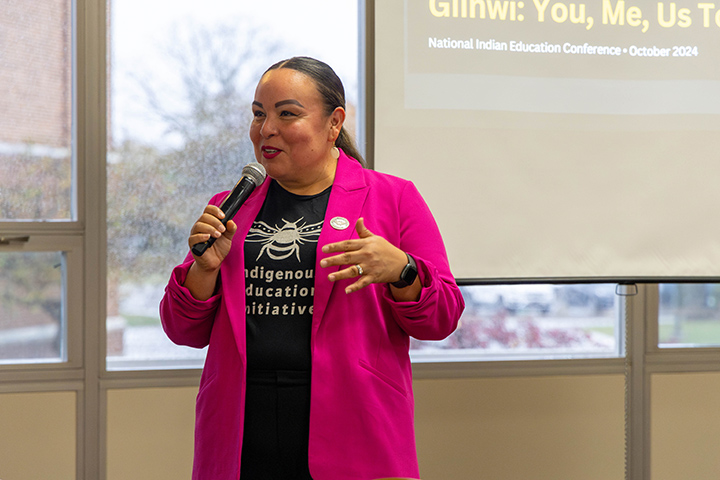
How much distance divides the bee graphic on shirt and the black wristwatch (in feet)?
0.69

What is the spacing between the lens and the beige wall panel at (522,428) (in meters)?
2.41

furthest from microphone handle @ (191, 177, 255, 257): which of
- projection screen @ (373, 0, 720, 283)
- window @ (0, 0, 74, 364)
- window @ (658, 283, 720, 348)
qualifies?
window @ (658, 283, 720, 348)

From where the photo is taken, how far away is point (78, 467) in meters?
2.23

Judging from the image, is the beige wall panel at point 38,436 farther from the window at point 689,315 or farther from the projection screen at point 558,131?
the window at point 689,315

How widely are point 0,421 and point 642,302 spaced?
247 cm

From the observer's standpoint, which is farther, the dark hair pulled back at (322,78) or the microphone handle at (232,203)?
the dark hair pulled back at (322,78)

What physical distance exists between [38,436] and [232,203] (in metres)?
1.49

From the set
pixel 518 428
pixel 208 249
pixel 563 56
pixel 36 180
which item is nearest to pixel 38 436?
pixel 36 180

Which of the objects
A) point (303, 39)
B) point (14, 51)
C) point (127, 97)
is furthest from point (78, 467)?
point (303, 39)

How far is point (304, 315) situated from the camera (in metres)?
1.29

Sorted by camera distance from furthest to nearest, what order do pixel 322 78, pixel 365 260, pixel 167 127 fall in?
1. pixel 167 127
2. pixel 322 78
3. pixel 365 260

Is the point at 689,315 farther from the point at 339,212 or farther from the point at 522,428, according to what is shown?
the point at 339,212

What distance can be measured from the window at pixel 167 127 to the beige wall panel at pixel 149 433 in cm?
12

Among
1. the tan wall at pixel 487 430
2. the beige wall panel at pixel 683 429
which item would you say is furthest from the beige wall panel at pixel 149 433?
the beige wall panel at pixel 683 429
